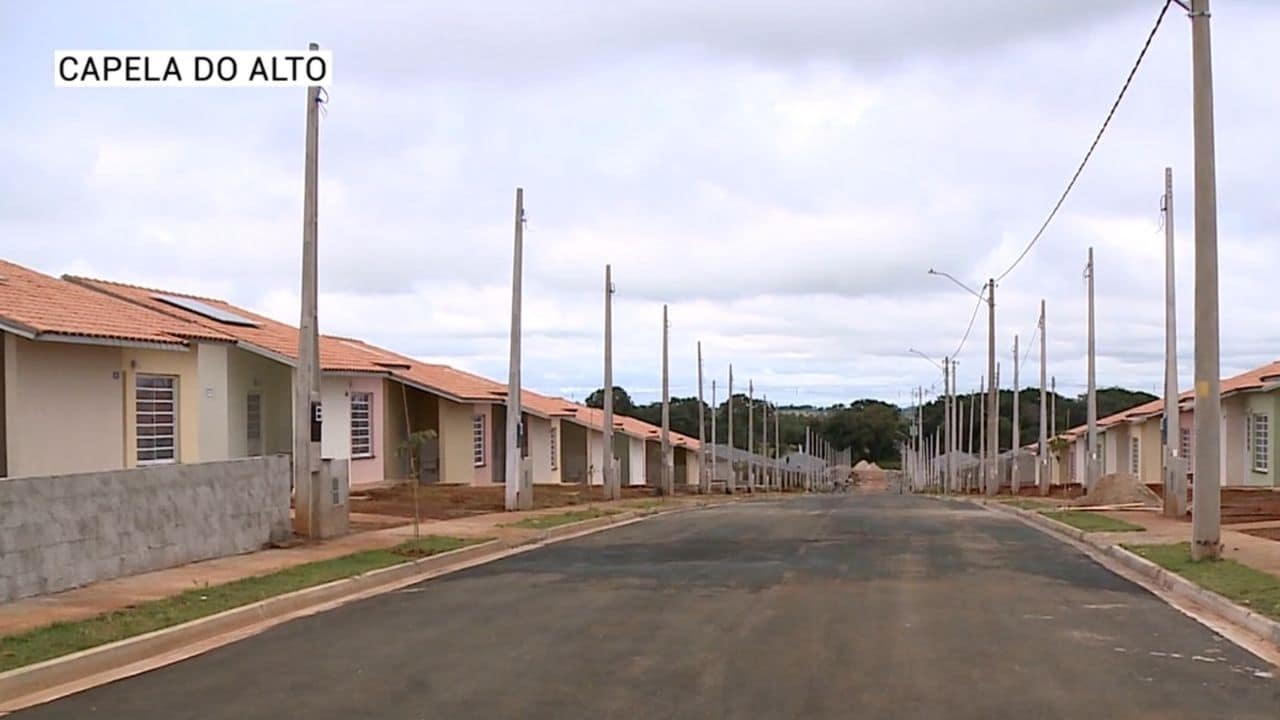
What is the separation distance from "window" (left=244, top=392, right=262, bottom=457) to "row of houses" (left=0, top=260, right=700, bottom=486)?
4 centimetres

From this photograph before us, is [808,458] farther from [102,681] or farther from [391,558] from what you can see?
[102,681]

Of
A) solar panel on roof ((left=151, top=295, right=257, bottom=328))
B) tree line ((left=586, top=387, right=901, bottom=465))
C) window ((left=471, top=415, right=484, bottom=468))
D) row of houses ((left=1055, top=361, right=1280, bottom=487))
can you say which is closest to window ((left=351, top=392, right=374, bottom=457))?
solar panel on roof ((left=151, top=295, right=257, bottom=328))

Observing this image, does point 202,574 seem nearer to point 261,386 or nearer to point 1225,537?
point 1225,537

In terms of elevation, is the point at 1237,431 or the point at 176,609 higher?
the point at 1237,431

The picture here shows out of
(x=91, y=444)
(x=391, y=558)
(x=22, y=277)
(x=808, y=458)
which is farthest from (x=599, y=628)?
(x=808, y=458)

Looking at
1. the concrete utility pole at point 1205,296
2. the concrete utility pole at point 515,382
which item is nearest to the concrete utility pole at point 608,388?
the concrete utility pole at point 515,382

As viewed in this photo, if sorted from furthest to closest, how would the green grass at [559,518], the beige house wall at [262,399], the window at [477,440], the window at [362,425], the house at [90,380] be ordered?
the window at [477,440], the window at [362,425], the beige house wall at [262,399], the green grass at [559,518], the house at [90,380]

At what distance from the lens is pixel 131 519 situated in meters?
16.5

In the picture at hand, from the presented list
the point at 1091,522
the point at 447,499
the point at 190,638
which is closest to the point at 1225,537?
the point at 1091,522

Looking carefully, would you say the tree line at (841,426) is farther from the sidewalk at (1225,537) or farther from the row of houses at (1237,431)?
the sidewalk at (1225,537)

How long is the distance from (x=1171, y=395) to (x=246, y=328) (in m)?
22.0

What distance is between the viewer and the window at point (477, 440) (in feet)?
141

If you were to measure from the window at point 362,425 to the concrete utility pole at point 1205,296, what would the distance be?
24.2 m

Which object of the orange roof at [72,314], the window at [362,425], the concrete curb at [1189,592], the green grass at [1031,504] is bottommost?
the green grass at [1031,504]
